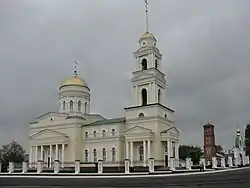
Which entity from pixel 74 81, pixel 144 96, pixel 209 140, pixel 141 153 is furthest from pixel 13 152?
pixel 209 140

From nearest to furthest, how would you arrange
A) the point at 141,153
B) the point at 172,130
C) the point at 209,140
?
1. the point at 172,130
2. the point at 141,153
3. the point at 209,140

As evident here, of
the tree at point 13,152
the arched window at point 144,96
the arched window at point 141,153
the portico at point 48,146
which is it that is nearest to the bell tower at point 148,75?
the arched window at point 144,96

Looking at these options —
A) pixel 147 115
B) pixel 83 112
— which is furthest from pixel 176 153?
pixel 83 112

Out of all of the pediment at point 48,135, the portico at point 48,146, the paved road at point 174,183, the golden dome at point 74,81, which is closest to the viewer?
the paved road at point 174,183

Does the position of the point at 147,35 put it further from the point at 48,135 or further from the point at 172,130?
the point at 48,135

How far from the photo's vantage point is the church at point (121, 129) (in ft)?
141

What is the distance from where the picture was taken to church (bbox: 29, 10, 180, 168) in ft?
141

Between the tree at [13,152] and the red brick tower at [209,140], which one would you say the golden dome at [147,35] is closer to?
the red brick tower at [209,140]

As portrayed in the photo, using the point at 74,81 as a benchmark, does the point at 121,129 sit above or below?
below

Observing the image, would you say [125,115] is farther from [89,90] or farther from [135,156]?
[89,90]

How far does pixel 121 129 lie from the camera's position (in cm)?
4656

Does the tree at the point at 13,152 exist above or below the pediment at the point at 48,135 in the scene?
below

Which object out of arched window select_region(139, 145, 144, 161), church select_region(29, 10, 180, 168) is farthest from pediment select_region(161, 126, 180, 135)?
arched window select_region(139, 145, 144, 161)

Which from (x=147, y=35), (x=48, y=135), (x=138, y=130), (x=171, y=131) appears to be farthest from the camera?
(x=48, y=135)
